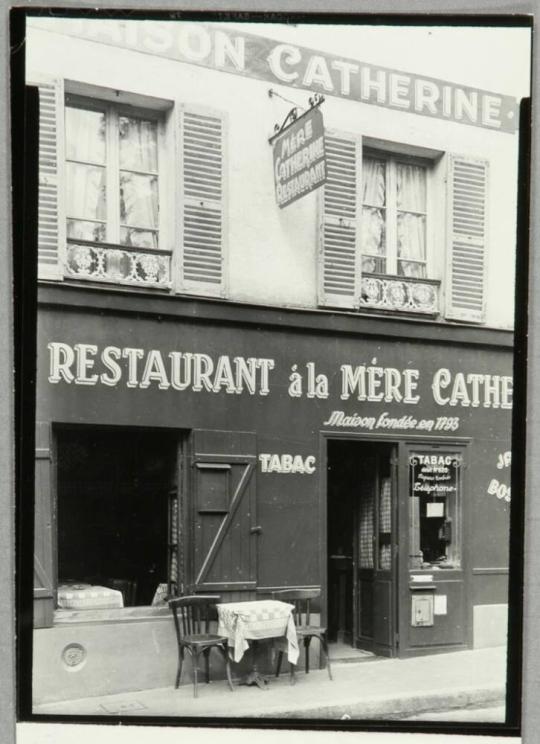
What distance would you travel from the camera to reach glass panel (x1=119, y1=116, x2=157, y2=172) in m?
6.07

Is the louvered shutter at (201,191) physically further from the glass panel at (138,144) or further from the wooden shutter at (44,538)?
the wooden shutter at (44,538)

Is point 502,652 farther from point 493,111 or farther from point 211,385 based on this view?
point 493,111

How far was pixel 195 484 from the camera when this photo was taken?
625 centimetres

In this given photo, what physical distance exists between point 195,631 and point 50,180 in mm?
2986

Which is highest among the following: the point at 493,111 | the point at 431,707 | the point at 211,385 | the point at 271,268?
the point at 493,111

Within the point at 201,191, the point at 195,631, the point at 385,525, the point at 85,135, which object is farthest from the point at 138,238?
the point at 385,525

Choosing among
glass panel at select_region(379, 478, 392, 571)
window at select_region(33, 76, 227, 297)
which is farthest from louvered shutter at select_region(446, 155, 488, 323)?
window at select_region(33, 76, 227, 297)

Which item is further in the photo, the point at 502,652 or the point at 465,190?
the point at 465,190

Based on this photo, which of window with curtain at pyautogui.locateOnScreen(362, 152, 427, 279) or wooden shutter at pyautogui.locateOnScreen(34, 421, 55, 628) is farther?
window with curtain at pyautogui.locateOnScreen(362, 152, 427, 279)

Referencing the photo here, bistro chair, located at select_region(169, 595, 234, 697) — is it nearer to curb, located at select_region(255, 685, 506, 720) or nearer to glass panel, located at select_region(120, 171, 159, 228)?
curb, located at select_region(255, 685, 506, 720)

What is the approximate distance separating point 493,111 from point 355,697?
12.5 ft

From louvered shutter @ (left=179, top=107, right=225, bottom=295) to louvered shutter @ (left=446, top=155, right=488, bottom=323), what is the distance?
1.71 meters

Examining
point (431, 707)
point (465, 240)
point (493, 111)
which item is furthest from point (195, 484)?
point (493, 111)

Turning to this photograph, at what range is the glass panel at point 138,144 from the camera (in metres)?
6.07
